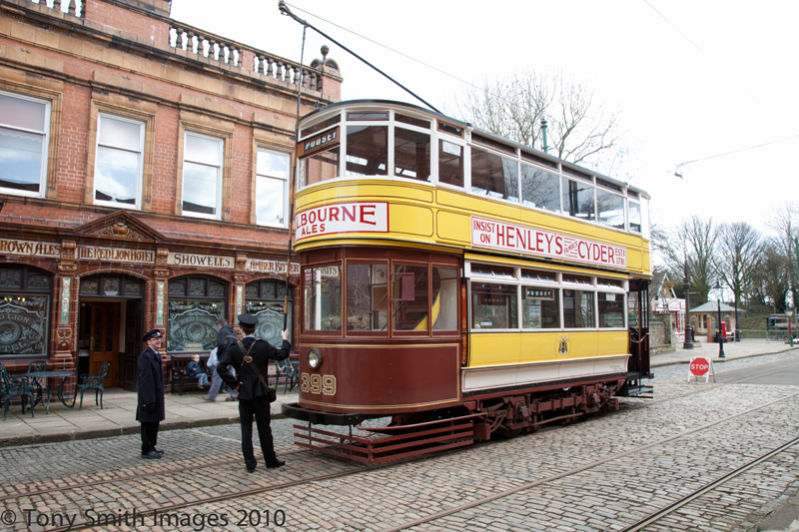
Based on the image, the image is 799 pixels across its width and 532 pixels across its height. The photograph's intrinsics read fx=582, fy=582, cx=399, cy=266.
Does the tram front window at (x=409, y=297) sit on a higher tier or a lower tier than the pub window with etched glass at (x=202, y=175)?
lower

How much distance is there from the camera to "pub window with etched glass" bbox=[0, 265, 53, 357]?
39.7ft

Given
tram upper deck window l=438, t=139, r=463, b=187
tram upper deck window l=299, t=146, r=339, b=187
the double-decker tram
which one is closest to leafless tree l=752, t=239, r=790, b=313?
the double-decker tram

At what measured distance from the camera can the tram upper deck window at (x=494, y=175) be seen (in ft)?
29.2

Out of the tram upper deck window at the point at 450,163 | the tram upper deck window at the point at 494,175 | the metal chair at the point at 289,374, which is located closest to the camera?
the tram upper deck window at the point at 450,163

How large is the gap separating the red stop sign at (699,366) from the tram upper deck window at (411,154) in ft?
44.0

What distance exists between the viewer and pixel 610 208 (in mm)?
12109

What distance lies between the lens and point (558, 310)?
10062 mm

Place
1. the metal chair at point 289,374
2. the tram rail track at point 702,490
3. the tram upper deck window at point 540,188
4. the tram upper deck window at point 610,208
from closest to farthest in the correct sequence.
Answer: the tram rail track at point 702,490 → the tram upper deck window at point 540,188 → the tram upper deck window at point 610,208 → the metal chair at point 289,374

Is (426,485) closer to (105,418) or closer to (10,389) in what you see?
(105,418)

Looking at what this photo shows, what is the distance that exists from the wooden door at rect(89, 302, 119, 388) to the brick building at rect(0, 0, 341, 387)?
3 centimetres

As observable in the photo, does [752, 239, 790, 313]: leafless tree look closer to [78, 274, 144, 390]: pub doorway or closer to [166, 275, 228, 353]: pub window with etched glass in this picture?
[166, 275, 228, 353]: pub window with etched glass

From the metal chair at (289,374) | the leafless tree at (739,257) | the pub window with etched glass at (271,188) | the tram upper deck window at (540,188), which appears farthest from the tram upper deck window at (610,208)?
the leafless tree at (739,257)

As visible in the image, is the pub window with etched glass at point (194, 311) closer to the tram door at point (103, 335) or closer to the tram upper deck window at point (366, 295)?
the tram door at point (103, 335)

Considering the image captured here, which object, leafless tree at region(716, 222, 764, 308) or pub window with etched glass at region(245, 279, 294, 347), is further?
leafless tree at region(716, 222, 764, 308)
